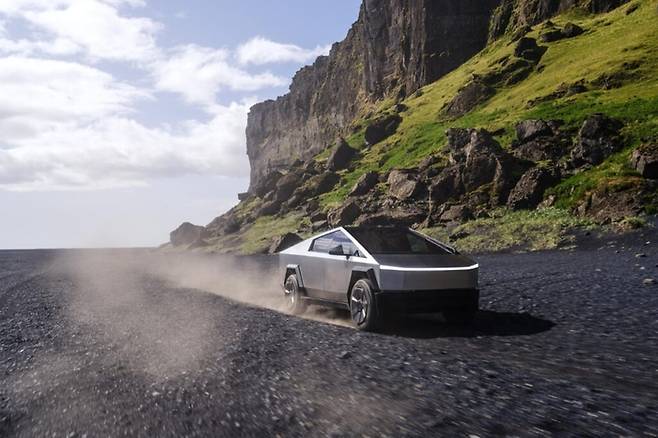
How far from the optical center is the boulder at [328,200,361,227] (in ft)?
154

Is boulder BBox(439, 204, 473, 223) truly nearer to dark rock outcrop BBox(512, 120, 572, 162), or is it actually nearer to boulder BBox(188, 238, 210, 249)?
dark rock outcrop BBox(512, 120, 572, 162)

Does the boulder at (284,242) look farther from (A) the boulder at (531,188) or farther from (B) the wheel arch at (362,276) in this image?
(B) the wheel arch at (362,276)

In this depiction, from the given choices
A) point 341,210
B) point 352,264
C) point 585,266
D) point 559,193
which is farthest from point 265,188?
point 352,264

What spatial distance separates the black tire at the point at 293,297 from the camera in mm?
10898

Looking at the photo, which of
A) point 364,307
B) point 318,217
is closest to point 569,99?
point 318,217

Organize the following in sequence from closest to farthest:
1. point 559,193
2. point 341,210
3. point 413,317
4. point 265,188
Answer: point 413,317, point 559,193, point 341,210, point 265,188

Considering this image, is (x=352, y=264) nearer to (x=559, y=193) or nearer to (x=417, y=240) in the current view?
(x=417, y=240)

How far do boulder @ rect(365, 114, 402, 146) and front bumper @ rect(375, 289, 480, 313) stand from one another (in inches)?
2994

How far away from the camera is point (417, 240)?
948cm

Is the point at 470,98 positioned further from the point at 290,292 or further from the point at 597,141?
the point at 290,292

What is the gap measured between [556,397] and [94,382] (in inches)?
204

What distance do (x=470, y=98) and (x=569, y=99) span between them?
22650 millimetres

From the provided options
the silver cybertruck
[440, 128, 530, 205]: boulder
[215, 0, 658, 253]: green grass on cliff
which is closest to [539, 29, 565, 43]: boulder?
[215, 0, 658, 253]: green grass on cliff

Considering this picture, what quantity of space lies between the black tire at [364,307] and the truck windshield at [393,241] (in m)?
0.65
